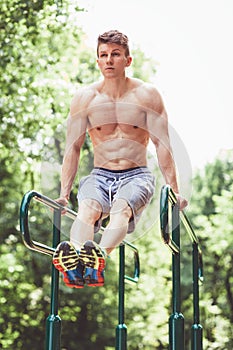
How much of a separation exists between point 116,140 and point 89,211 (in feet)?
1.14

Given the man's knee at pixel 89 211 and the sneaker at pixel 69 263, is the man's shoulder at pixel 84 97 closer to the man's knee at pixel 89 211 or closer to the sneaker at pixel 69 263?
the man's knee at pixel 89 211

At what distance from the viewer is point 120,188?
275cm

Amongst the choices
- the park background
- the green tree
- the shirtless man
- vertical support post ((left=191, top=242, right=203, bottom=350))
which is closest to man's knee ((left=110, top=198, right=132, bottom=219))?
the shirtless man

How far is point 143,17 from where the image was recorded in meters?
11.0

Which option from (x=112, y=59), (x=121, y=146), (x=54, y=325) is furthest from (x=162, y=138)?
(x=54, y=325)

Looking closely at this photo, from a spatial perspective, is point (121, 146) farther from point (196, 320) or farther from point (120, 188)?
point (196, 320)

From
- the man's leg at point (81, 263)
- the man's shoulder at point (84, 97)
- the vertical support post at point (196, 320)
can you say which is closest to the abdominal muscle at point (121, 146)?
the man's shoulder at point (84, 97)

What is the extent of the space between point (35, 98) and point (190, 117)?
136 inches

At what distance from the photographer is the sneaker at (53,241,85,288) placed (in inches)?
91.0

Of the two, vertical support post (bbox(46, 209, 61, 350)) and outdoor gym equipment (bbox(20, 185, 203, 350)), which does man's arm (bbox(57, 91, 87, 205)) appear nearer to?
outdoor gym equipment (bbox(20, 185, 203, 350))

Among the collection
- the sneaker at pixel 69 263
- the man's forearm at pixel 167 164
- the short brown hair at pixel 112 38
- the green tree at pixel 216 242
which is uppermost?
the green tree at pixel 216 242

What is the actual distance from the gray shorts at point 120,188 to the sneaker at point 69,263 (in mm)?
412

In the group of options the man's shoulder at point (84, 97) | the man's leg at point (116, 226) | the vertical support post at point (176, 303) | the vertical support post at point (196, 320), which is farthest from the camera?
the vertical support post at point (196, 320)

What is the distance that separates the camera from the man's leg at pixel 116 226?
254 cm
